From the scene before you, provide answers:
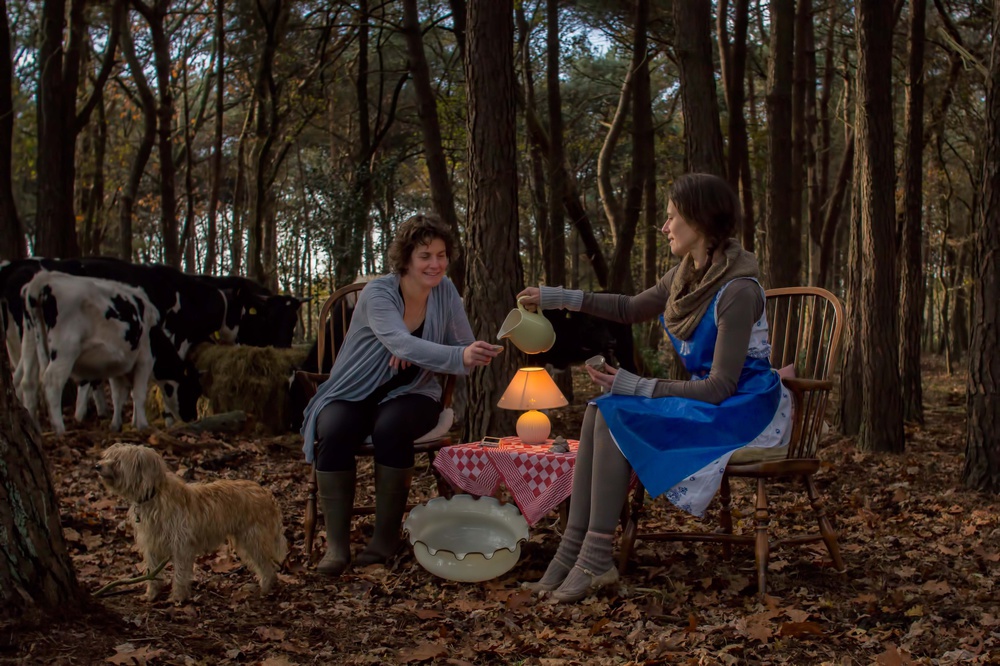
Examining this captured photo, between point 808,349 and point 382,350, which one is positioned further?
point 808,349

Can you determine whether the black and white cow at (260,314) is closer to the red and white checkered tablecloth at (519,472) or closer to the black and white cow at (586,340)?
the black and white cow at (586,340)

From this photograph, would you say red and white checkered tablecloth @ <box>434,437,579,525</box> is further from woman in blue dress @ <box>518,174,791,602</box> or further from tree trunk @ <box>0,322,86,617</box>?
tree trunk @ <box>0,322,86,617</box>

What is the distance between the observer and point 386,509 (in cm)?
413

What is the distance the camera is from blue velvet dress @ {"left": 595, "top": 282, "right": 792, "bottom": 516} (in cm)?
351

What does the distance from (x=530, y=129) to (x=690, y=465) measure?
26.5ft

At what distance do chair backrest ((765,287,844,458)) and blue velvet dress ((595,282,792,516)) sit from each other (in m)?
A: 0.10

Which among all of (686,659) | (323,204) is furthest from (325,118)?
(686,659)

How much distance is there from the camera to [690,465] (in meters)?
3.52

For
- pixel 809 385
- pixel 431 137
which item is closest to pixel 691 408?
pixel 809 385

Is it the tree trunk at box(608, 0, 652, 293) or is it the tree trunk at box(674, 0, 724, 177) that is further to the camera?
the tree trunk at box(608, 0, 652, 293)

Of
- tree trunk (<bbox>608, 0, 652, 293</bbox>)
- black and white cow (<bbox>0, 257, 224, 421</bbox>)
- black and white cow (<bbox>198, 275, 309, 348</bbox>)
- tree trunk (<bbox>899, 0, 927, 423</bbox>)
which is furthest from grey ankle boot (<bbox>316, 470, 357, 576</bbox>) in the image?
tree trunk (<bbox>608, 0, 652, 293</bbox>)

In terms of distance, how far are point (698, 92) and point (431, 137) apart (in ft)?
8.81

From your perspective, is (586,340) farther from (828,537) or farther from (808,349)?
(828,537)

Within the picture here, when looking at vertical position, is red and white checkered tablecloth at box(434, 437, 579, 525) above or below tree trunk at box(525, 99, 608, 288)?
below
